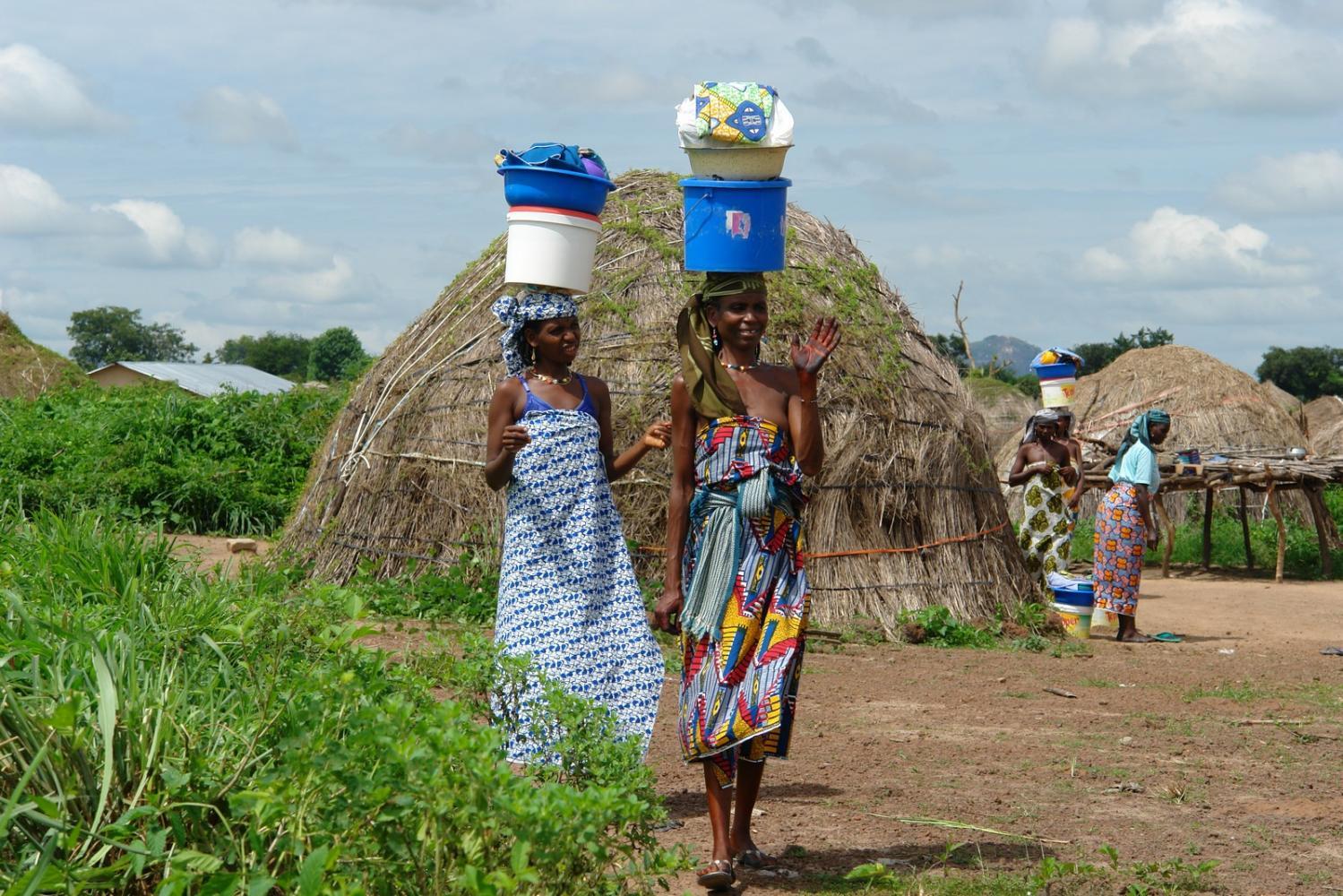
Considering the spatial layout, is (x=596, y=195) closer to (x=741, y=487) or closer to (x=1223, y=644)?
(x=741, y=487)

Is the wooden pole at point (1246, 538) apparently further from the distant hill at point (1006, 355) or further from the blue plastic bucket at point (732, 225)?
the blue plastic bucket at point (732, 225)

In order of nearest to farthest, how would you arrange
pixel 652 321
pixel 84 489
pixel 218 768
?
pixel 218 768
pixel 652 321
pixel 84 489

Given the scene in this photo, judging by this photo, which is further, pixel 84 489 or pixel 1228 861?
pixel 84 489

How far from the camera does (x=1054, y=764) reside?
18.1 ft

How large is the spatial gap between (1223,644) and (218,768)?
8228mm

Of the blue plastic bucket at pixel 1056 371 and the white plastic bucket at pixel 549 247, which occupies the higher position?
the blue plastic bucket at pixel 1056 371

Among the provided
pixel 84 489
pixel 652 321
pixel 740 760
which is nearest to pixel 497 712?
pixel 740 760

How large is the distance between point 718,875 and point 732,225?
1755 mm

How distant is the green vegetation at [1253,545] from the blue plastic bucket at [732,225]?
40.3 ft

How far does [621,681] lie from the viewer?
14.5ft

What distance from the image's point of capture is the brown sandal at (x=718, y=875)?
3678 millimetres

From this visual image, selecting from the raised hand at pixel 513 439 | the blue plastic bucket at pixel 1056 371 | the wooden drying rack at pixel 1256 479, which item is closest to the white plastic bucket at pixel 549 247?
the raised hand at pixel 513 439

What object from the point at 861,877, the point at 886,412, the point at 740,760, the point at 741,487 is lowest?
the point at 861,877

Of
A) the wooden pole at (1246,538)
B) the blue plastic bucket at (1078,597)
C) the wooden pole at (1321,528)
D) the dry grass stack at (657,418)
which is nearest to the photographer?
the dry grass stack at (657,418)
